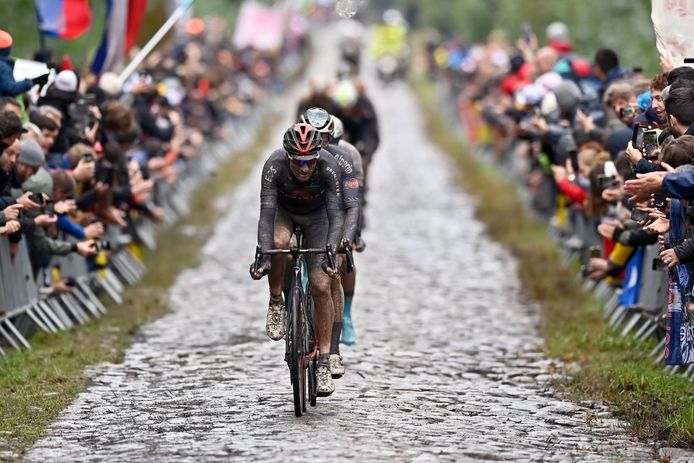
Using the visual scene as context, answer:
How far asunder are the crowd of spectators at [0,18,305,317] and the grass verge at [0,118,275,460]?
49 centimetres

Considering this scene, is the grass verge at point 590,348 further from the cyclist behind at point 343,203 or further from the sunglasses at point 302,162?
the sunglasses at point 302,162

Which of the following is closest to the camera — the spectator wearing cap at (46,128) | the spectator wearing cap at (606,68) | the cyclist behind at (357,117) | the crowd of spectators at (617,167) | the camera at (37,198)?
the crowd of spectators at (617,167)

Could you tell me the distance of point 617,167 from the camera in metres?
15.0

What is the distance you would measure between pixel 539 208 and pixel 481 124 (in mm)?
12251

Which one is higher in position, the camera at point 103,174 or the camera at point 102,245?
the camera at point 103,174

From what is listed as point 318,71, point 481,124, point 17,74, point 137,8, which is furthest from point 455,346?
point 318,71

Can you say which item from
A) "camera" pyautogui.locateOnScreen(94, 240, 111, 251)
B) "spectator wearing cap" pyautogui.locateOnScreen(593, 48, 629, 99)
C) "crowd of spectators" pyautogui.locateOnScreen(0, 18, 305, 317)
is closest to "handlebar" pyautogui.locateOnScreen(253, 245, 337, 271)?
"crowd of spectators" pyautogui.locateOnScreen(0, 18, 305, 317)

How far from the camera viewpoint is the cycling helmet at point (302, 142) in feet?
37.4

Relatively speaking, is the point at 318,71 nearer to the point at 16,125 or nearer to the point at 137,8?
the point at 137,8

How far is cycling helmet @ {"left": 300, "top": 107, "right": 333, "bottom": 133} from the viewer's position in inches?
480

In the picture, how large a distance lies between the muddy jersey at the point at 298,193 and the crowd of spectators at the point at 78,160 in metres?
2.52

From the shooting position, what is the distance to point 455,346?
15398 millimetres

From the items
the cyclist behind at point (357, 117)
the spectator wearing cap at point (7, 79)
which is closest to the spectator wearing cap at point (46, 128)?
the spectator wearing cap at point (7, 79)

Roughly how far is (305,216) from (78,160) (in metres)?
4.79
